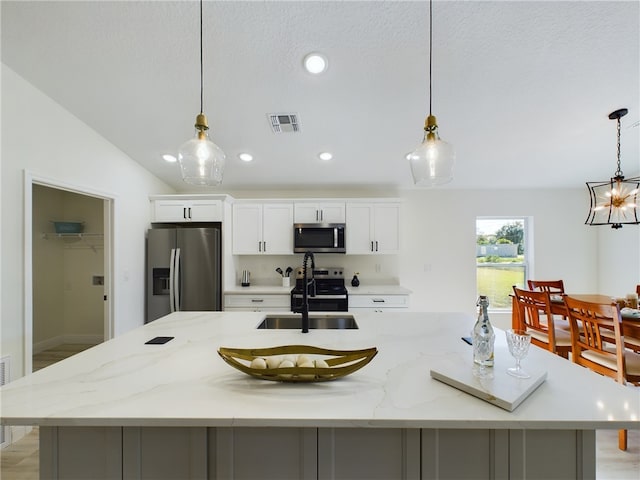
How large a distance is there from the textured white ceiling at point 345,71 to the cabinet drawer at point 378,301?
5.87ft

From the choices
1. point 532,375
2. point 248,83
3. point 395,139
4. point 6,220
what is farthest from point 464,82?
point 6,220

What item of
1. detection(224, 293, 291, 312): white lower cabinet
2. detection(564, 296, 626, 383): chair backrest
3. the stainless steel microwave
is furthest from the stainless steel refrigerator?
detection(564, 296, 626, 383): chair backrest

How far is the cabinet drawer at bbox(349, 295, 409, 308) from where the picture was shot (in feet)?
11.5

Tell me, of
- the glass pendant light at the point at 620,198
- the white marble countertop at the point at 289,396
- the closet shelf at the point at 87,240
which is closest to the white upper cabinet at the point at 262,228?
the closet shelf at the point at 87,240

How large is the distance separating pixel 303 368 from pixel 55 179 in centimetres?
283

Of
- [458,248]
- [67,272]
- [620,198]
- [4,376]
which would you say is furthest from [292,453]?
[67,272]

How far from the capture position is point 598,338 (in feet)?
6.90

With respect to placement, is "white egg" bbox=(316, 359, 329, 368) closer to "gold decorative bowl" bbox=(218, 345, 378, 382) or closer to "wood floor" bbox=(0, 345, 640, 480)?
"gold decorative bowl" bbox=(218, 345, 378, 382)

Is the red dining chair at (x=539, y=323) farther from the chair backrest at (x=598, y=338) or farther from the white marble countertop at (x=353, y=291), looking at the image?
the white marble countertop at (x=353, y=291)

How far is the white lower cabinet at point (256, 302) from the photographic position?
138 inches

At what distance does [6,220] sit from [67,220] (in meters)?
2.54

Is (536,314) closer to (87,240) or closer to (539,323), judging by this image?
(539,323)

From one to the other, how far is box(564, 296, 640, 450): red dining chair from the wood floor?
8 cm

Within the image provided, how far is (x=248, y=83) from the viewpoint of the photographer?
221 centimetres
